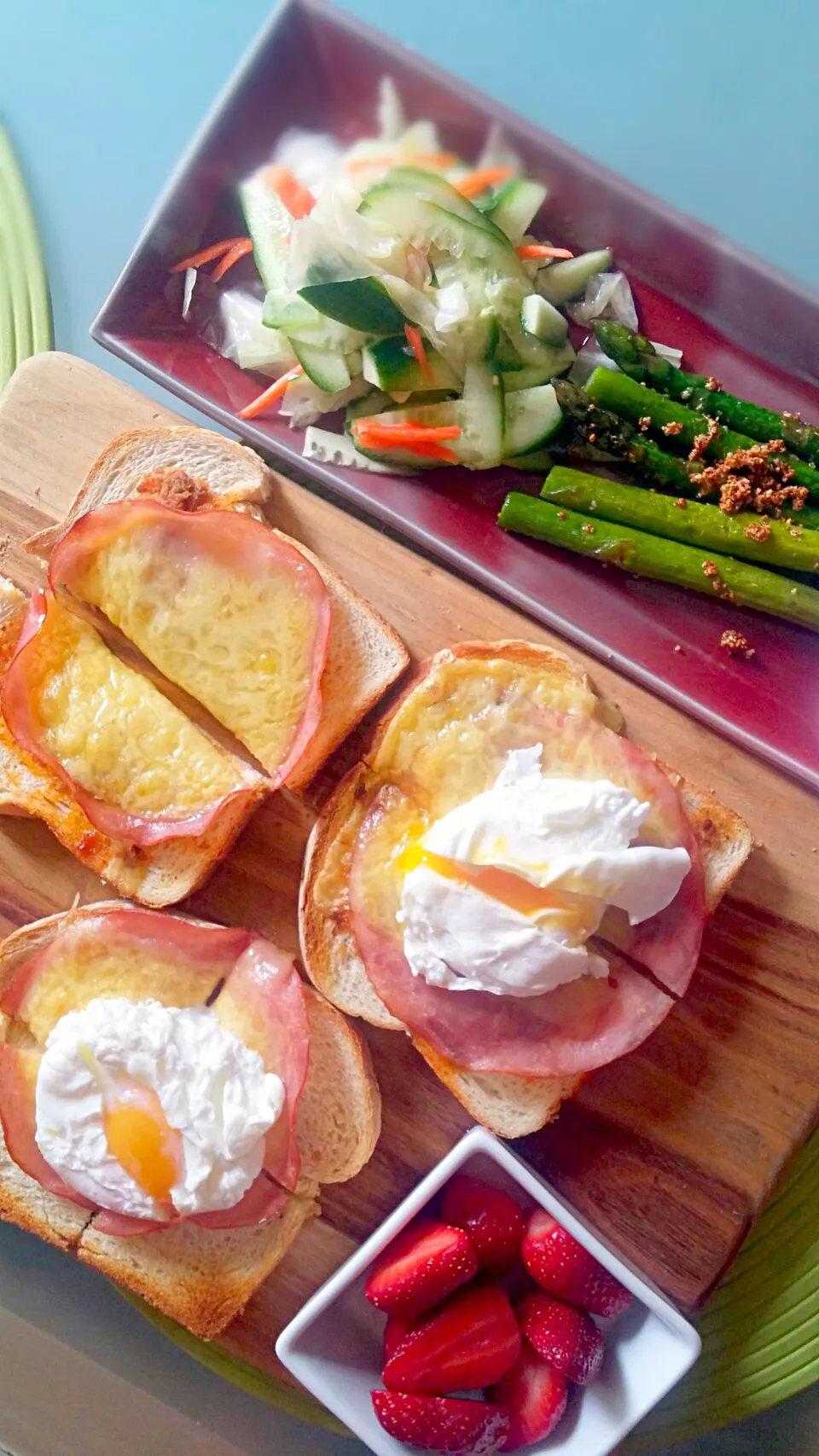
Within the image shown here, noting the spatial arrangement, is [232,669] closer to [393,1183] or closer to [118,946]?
[118,946]

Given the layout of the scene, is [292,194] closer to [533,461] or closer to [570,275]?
[570,275]

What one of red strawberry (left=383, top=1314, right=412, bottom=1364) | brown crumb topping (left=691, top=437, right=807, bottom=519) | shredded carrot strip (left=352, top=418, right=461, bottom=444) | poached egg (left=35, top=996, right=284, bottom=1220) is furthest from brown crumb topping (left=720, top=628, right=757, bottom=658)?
red strawberry (left=383, top=1314, right=412, bottom=1364)

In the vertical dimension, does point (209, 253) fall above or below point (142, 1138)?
above

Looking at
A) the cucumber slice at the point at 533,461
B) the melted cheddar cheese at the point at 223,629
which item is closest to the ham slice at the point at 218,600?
the melted cheddar cheese at the point at 223,629

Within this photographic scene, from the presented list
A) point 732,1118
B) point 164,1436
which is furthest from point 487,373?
point 164,1436

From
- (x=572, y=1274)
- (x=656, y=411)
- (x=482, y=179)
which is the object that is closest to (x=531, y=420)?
(x=656, y=411)

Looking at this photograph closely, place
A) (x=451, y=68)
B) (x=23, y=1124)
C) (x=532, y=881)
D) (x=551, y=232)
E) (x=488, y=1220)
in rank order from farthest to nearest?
(x=451, y=68)
(x=551, y=232)
(x=23, y=1124)
(x=488, y=1220)
(x=532, y=881)

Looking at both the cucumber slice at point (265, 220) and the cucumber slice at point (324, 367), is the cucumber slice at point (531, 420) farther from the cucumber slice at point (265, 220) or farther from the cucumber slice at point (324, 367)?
the cucumber slice at point (265, 220)
